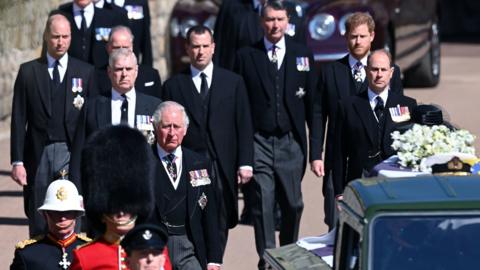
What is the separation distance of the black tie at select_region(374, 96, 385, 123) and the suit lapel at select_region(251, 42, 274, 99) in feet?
4.38

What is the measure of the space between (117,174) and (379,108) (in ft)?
11.4

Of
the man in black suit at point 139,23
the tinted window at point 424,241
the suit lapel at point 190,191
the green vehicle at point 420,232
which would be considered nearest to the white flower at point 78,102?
the man in black suit at point 139,23

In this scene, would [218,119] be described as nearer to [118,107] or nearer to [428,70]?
[118,107]

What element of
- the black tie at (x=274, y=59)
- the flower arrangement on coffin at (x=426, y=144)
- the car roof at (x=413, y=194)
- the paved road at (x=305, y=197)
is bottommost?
the paved road at (x=305, y=197)

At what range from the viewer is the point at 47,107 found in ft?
38.0

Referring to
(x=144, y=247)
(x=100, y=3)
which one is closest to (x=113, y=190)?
(x=144, y=247)

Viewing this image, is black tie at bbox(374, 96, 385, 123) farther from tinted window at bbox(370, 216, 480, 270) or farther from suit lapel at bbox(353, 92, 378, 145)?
tinted window at bbox(370, 216, 480, 270)

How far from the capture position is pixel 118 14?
43.7ft

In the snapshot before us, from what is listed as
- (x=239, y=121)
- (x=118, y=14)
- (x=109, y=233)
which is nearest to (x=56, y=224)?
(x=109, y=233)

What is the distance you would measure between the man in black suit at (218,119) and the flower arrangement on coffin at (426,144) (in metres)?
1.85

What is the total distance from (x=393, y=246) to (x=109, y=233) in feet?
4.06

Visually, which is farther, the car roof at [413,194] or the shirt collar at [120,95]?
the shirt collar at [120,95]

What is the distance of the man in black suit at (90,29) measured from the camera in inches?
510

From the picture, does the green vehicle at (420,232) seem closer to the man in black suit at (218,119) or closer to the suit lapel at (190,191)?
the suit lapel at (190,191)
